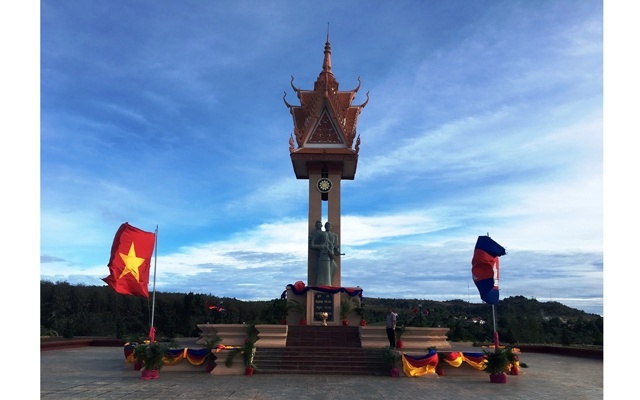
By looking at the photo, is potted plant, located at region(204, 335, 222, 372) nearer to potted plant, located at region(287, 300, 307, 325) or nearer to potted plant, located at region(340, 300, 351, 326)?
potted plant, located at region(287, 300, 307, 325)

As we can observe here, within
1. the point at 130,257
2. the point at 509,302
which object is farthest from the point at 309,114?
the point at 509,302

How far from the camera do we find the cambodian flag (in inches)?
451

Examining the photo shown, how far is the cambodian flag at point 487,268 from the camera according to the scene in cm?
1145

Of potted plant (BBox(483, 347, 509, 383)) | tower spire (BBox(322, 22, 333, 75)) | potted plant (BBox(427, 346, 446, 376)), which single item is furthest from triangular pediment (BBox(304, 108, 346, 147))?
potted plant (BBox(483, 347, 509, 383))

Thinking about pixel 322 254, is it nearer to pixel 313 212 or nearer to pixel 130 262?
pixel 313 212

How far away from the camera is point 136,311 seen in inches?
1535

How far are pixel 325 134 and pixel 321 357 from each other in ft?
30.7

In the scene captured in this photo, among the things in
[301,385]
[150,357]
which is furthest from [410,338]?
[150,357]

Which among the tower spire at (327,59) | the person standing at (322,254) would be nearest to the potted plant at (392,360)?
the person standing at (322,254)

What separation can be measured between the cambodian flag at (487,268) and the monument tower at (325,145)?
713 centimetres

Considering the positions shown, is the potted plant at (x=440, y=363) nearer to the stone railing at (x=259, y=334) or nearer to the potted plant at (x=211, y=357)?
the stone railing at (x=259, y=334)

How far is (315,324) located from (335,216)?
4.32 metres

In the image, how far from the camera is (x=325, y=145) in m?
19.0

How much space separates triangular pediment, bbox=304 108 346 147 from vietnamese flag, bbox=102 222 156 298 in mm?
9677
